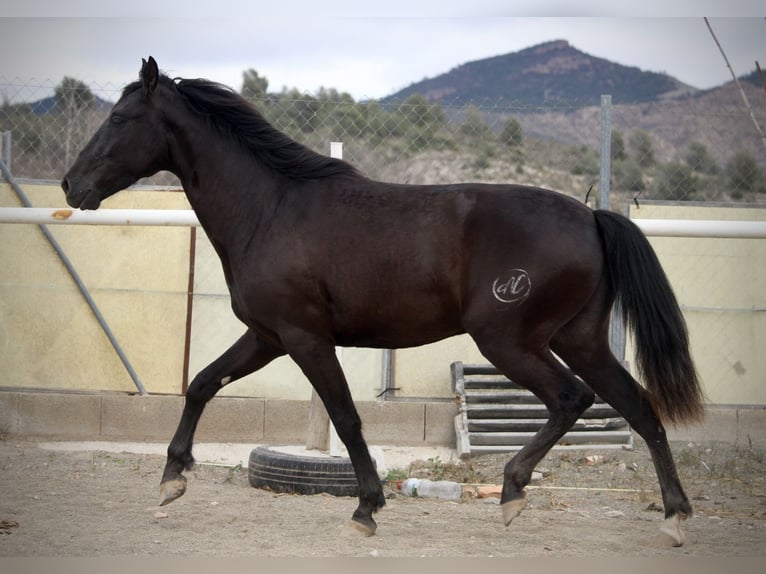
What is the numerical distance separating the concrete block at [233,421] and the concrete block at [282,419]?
0.16ft

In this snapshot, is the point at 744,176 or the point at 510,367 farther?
the point at 744,176

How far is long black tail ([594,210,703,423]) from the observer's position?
4.64 m

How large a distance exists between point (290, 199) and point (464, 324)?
1.22m

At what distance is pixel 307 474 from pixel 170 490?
1211mm

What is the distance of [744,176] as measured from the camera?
872 cm

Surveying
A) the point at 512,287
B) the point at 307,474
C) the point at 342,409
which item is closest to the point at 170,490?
the point at 342,409

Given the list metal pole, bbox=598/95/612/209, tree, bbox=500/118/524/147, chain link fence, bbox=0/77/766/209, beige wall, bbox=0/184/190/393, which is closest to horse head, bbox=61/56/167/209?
chain link fence, bbox=0/77/766/209

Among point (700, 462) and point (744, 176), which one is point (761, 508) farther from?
point (744, 176)

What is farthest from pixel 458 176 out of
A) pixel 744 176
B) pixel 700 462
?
pixel 700 462

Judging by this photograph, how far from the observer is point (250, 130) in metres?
5.14

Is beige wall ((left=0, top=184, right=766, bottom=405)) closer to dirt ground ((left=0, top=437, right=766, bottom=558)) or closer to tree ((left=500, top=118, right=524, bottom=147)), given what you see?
dirt ground ((left=0, top=437, right=766, bottom=558))

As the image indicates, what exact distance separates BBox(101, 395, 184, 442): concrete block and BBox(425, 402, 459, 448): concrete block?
218cm

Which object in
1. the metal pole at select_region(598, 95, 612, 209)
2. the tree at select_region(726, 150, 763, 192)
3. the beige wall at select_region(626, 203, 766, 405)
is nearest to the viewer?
the metal pole at select_region(598, 95, 612, 209)

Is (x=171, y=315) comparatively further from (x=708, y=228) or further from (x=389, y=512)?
(x=708, y=228)
